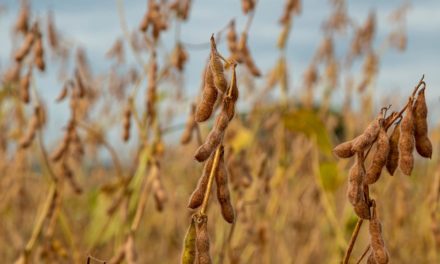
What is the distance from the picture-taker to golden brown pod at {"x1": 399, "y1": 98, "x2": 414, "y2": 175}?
81cm

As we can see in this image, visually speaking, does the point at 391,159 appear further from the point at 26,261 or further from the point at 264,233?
the point at 264,233

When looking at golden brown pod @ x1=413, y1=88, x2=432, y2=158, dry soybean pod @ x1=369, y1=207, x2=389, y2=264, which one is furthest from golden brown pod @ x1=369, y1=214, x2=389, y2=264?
golden brown pod @ x1=413, y1=88, x2=432, y2=158

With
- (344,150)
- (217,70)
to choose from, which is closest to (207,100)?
(217,70)

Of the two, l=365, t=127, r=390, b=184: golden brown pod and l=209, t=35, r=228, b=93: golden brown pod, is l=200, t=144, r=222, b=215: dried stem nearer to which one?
l=209, t=35, r=228, b=93: golden brown pod

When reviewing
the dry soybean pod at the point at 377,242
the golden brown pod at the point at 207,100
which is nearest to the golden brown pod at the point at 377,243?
the dry soybean pod at the point at 377,242

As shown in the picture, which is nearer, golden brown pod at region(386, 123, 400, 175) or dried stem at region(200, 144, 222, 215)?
dried stem at region(200, 144, 222, 215)

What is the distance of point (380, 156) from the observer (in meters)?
0.80

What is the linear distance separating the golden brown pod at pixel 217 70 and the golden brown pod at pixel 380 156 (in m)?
0.19

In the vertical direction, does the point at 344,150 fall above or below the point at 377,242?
above

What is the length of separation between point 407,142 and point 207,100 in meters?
0.24

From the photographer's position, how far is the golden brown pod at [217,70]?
0.82m

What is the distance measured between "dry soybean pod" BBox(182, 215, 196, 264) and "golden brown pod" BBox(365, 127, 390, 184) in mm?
212

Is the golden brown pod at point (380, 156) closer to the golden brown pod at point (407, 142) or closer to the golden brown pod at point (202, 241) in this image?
the golden brown pod at point (407, 142)

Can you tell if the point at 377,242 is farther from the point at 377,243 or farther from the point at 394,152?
the point at 394,152
